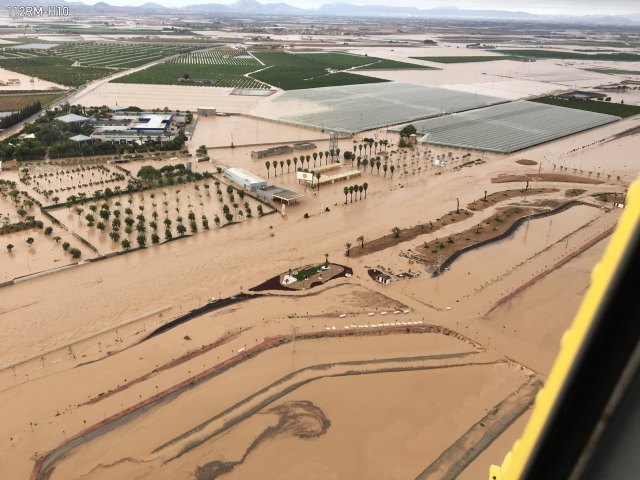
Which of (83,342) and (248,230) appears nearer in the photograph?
(83,342)

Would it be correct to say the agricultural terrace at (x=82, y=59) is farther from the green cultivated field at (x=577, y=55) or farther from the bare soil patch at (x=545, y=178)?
the green cultivated field at (x=577, y=55)

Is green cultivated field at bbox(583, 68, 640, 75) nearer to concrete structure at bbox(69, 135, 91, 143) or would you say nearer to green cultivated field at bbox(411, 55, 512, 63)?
green cultivated field at bbox(411, 55, 512, 63)

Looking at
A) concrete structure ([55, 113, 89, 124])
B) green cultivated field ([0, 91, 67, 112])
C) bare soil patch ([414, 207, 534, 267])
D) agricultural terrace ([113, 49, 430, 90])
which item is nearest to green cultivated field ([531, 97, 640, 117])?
agricultural terrace ([113, 49, 430, 90])

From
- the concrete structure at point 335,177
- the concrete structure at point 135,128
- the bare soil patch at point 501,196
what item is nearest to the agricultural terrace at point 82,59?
the concrete structure at point 135,128

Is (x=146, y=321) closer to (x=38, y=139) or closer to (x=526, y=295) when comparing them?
(x=526, y=295)

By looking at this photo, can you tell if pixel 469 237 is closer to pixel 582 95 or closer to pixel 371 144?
pixel 371 144

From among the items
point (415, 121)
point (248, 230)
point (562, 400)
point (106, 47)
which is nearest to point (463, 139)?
point (415, 121)

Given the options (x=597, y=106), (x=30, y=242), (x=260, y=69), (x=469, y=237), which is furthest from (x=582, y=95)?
(x=30, y=242)
